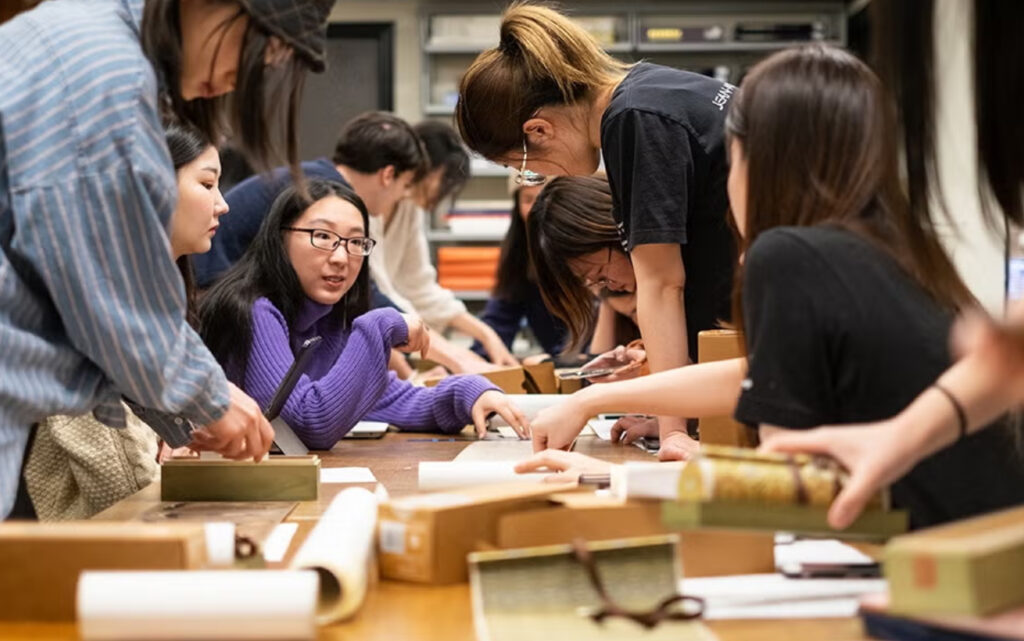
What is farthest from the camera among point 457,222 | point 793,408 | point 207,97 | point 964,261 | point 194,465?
point 457,222

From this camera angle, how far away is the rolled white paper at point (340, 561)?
102cm

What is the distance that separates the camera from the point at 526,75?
2219mm

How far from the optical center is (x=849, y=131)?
Answer: 124cm

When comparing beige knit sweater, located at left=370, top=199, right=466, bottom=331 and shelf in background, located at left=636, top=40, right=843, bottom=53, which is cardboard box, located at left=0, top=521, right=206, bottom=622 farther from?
shelf in background, located at left=636, top=40, right=843, bottom=53

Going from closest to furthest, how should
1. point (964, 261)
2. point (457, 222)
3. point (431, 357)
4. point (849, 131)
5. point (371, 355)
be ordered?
point (849, 131) < point (371, 355) < point (431, 357) < point (964, 261) < point (457, 222)

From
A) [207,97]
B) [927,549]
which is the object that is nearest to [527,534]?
[927,549]

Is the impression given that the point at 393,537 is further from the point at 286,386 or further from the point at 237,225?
the point at 237,225

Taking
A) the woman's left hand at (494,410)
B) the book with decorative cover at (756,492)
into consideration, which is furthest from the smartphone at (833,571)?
the woman's left hand at (494,410)

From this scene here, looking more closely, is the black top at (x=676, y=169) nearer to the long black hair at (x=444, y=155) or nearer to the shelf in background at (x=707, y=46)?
the long black hair at (x=444, y=155)

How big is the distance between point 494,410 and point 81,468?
0.97 meters

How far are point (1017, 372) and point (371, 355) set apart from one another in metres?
1.68

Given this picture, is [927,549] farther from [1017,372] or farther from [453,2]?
[453,2]

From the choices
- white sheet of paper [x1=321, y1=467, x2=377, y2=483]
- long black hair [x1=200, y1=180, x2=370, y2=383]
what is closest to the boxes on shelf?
long black hair [x1=200, y1=180, x2=370, y2=383]

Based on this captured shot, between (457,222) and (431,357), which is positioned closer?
(431,357)
